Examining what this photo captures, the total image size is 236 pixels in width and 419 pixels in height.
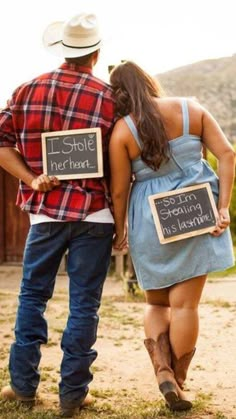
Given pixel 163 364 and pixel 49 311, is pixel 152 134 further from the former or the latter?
pixel 49 311

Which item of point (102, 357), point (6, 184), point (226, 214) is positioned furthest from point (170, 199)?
point (6, 184)

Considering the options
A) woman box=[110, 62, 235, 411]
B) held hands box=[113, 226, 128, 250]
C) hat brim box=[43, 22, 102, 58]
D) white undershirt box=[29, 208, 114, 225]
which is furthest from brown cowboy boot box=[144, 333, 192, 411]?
hat brim box=[43, 22, 102, 58]

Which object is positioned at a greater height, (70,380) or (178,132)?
(178,132)

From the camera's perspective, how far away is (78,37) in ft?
12.8

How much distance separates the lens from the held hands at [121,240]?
3.98 metres

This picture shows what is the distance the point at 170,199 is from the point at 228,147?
37 cm

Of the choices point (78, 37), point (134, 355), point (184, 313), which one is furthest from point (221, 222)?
point (134, 355)

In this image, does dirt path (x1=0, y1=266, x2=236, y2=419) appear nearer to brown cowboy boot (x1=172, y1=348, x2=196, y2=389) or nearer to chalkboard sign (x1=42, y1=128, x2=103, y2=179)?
brown cowboy boot (x1=172, y1=348, x2=196, y2=389)

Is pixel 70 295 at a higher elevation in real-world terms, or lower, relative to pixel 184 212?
lower

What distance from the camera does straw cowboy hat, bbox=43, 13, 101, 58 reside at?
12.7ft

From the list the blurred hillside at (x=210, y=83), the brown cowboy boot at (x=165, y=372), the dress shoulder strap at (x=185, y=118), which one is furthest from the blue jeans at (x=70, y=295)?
the blurred hillside at (x=210, y=83)

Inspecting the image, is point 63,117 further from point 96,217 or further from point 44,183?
point 96,217

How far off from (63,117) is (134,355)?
2195 millimetres

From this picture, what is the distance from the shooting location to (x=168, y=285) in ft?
12.8
